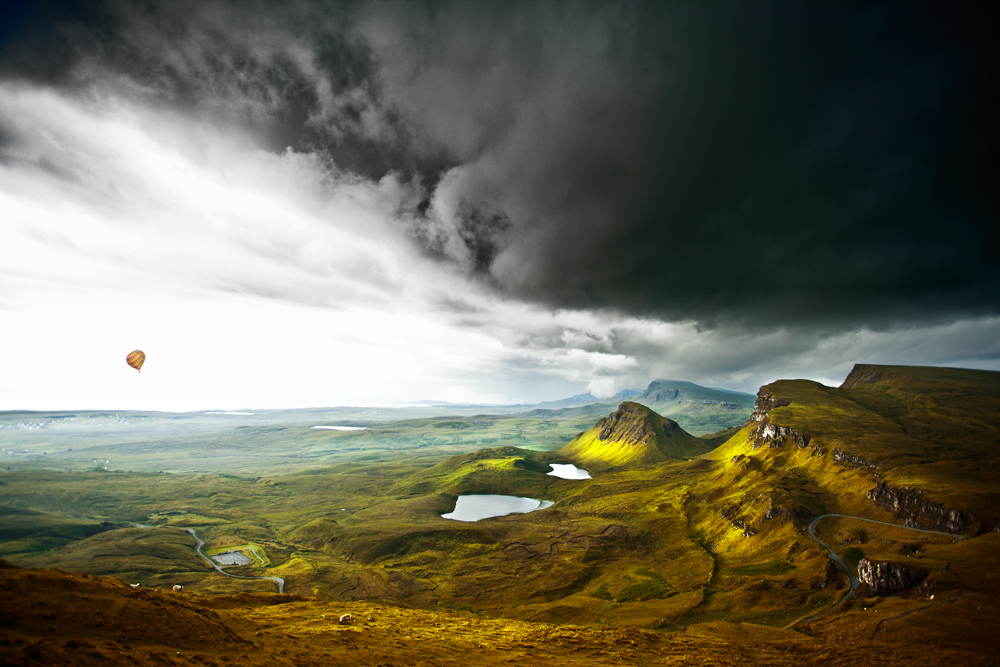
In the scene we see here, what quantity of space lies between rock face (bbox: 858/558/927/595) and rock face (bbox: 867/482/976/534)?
57.9m

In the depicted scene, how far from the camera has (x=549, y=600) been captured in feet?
444

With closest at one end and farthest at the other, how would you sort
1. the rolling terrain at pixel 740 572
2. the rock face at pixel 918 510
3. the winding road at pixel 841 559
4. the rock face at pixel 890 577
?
the rolling terrain at pixel 740 572 < the rock face at pixel 890 577 < the winding road at pixel 841 559 < the rock face at pixel 918 510

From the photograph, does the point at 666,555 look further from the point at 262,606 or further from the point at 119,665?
the point at 119,665

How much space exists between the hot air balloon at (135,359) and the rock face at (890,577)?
203 meters

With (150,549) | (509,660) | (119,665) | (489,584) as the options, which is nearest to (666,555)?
(489,584)

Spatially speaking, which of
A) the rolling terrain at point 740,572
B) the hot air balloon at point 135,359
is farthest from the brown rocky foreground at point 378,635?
the hot air balloon at point 135,359

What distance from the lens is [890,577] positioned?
98625mm

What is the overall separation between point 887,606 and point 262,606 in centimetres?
14062

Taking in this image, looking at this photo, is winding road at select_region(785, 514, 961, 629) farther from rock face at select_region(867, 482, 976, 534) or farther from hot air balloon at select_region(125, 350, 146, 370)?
hot air balloon at select_region(125, 350, 146, 370)

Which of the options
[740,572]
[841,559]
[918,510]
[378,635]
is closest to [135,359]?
[378,635]

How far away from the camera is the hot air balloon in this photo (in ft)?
318

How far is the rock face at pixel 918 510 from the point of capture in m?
129

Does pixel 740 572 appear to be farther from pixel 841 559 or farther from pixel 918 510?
pixel 918 510

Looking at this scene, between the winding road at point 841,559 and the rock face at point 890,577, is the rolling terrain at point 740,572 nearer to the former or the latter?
the rock face at point 890,577
